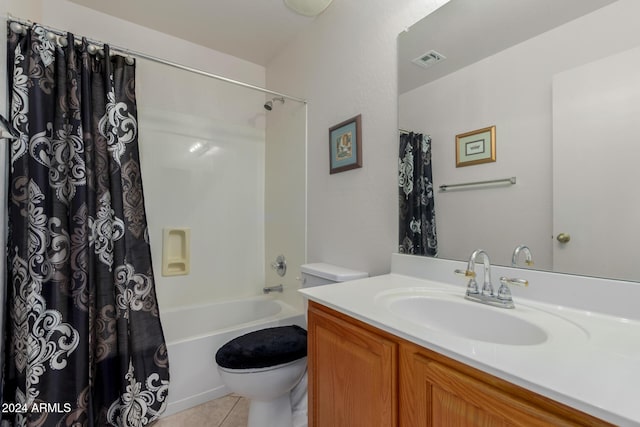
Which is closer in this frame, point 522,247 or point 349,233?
point 522,247

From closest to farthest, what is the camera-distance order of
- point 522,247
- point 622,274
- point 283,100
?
point 622,274 < point 522,247 < point 283,100

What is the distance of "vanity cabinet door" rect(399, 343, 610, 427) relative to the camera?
47 cm

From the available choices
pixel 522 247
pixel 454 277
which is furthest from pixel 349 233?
pixel 522 247

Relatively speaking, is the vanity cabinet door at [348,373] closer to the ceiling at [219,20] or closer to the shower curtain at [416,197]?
the shower curtain at [416,197]

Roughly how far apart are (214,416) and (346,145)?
1675 millimetres

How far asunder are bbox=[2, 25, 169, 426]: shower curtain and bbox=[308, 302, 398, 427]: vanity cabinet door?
102cm

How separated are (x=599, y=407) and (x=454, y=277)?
2.30ft

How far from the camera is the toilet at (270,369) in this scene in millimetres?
1238

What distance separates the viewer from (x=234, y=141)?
236 centimetres

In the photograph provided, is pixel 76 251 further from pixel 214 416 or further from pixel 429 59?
pixel 429 59

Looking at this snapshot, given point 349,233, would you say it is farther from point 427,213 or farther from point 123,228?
point 123,228

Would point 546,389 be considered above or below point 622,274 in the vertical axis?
below

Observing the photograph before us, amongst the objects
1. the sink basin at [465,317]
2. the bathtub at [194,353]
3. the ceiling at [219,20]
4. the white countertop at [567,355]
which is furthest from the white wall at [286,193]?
the white countertop at [567,355]

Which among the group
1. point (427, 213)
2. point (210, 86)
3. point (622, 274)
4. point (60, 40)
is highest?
point (210, 86)
